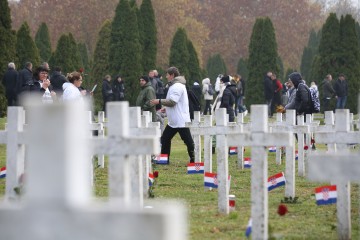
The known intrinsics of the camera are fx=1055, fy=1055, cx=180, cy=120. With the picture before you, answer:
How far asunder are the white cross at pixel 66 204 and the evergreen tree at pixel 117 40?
44758 millimetres

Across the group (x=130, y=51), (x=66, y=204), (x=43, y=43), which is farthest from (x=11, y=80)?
(x=43, y=43)

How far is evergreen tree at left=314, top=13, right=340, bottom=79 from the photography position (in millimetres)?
46031

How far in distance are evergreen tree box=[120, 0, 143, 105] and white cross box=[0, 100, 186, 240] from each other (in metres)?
44.3

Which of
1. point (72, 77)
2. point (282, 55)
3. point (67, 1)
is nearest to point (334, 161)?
point (72, 77)

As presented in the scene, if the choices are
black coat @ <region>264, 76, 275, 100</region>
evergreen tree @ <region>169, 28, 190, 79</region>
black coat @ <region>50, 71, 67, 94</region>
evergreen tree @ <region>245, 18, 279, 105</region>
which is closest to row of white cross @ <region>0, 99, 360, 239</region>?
black coat @ <region>50, 71, 67, 94</region>

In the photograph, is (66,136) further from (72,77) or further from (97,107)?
(97,107)

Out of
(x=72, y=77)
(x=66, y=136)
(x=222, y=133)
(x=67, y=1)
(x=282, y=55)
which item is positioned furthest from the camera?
(x=282, y=55)

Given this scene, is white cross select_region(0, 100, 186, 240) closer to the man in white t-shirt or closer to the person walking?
the man in white t-shirt

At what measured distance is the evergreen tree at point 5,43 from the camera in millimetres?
32562

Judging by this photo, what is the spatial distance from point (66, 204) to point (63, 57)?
4199 centimetres

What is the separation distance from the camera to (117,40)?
1898 inches

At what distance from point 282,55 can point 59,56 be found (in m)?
39.5

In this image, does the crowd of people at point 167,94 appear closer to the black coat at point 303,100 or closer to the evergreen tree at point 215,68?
the black coat at point 303,100

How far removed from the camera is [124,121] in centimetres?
590
